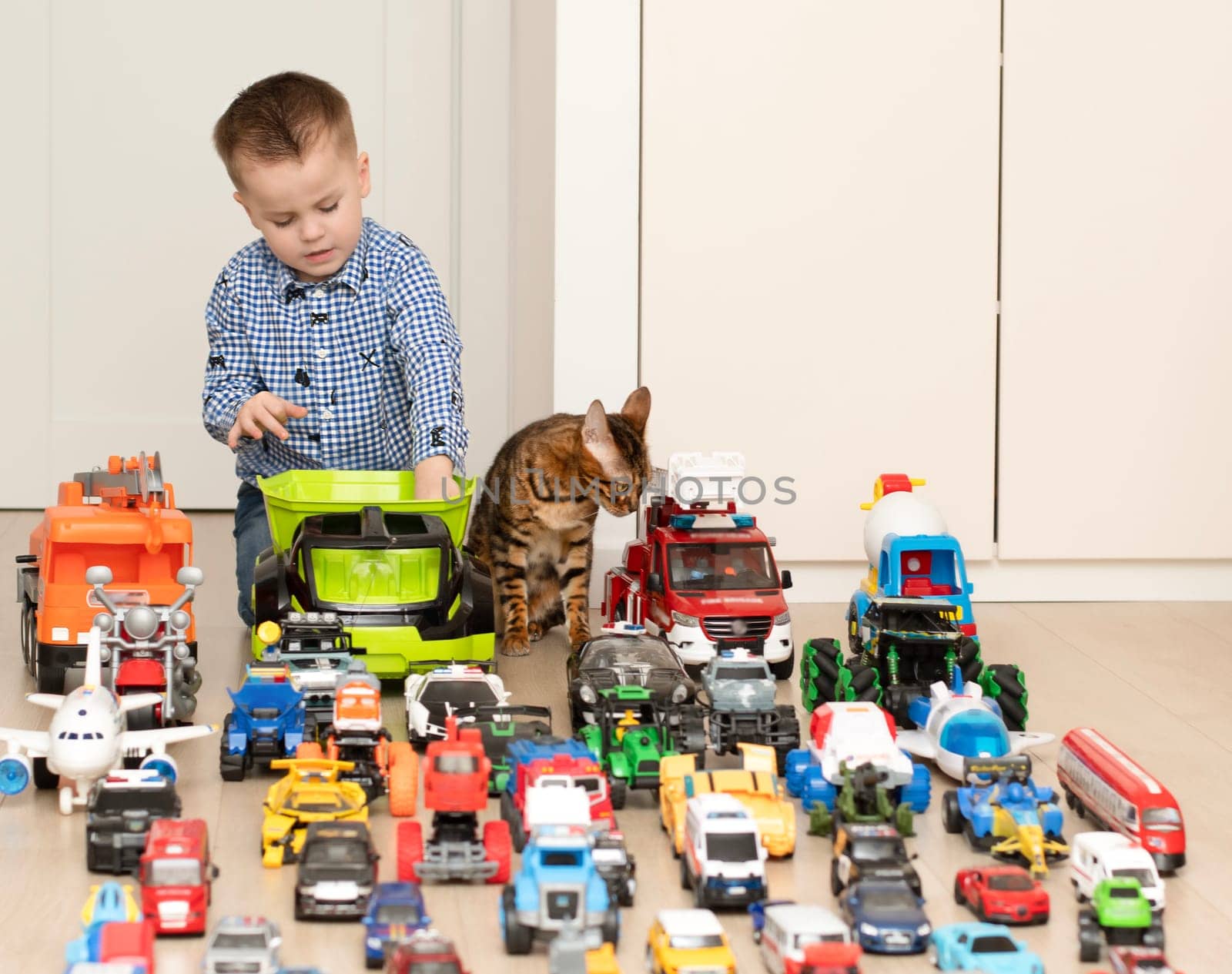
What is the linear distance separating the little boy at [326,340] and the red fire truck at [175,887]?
3.26ft

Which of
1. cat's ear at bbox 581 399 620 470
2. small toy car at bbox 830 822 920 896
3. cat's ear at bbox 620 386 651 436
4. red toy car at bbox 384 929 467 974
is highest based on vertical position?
cat's ear at bbox 620 386 651 436

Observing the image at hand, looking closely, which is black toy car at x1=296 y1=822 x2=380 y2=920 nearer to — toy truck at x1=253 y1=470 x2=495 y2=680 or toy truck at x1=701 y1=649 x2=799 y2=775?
toy truck at x1=701 y1=649 x2=799 y2=775

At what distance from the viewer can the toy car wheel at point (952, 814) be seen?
149 cm

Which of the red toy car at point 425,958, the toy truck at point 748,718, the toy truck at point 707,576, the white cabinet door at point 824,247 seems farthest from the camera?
the white cabinet door at point 824,247

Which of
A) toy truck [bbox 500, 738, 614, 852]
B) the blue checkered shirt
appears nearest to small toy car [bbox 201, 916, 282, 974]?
toy truck [bbox 500, 738, 614, 852]

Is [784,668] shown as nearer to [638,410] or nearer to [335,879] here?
[638,410]

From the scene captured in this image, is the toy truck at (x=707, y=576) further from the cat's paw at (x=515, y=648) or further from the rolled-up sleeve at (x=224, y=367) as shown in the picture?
the rolled-up sleeve at (x=224, y=367)

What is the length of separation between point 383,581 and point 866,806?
857mm

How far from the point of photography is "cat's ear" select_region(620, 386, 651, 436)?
90.7 inches

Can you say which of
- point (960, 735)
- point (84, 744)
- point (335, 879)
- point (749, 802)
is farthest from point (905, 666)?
point (84, 744)

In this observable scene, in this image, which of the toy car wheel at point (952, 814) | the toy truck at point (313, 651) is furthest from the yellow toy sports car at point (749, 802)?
the toy truck at point (313, 651)

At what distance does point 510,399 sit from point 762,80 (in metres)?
1.04

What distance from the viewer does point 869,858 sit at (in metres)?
1.30

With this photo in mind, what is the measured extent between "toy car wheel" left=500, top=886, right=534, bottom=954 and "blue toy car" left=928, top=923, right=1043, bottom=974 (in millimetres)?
322
